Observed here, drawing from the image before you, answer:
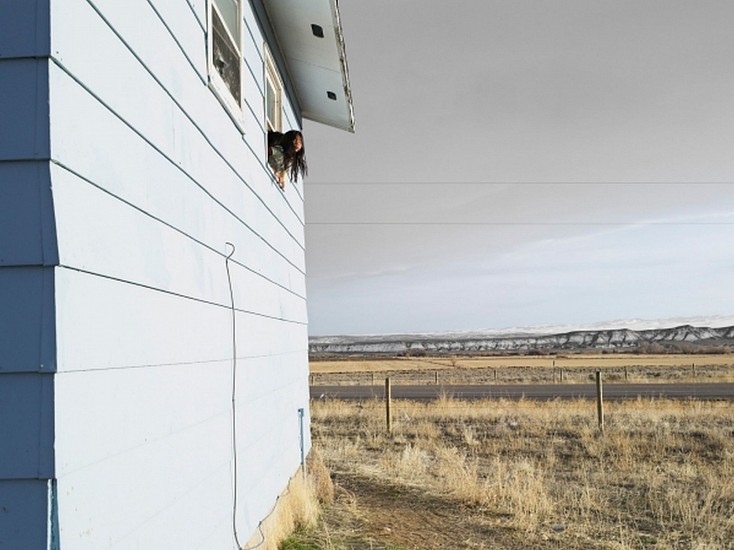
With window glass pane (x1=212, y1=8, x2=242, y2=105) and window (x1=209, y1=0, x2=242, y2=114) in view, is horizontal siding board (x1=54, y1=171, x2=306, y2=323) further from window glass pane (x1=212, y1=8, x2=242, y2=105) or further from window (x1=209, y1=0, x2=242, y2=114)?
window glass pane (x1=212, y1=8, x2=242, y2=105)

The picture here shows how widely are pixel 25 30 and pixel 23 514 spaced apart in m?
1.40

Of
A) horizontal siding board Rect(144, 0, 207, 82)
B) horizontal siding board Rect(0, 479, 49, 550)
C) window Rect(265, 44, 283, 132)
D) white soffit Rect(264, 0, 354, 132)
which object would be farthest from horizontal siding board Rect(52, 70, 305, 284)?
white soffit Rect(264, 0, 354, 132)

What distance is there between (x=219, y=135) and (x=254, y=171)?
44.5 inches

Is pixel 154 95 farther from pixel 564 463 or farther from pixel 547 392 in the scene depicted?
pixel 547 392

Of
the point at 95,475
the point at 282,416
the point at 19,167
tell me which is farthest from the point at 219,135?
the point at 282,416

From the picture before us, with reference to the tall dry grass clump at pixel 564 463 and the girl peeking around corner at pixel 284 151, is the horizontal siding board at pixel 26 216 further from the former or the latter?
the tall dry grass clump at pixel 564 463

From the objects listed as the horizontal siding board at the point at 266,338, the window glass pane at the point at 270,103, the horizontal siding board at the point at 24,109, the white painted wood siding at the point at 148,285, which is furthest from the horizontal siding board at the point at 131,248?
the window glass pane at the point at 270,103

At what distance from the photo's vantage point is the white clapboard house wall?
2.01 meters

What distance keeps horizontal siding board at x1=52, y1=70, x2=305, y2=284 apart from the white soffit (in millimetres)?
2218

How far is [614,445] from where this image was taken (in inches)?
475

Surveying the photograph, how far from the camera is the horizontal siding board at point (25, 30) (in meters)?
2.08

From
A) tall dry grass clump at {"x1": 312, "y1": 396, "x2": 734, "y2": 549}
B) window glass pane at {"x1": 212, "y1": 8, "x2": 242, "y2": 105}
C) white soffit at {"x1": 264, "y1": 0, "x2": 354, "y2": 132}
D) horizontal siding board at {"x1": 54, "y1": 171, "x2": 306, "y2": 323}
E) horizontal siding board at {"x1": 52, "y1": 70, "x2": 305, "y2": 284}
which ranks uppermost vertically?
white soffit at {"x1": 264, "y1": 0, "x2": 354, "y2": 132}

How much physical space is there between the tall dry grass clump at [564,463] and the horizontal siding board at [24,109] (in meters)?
5.74

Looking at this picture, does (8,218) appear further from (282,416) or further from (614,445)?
(614,445)
